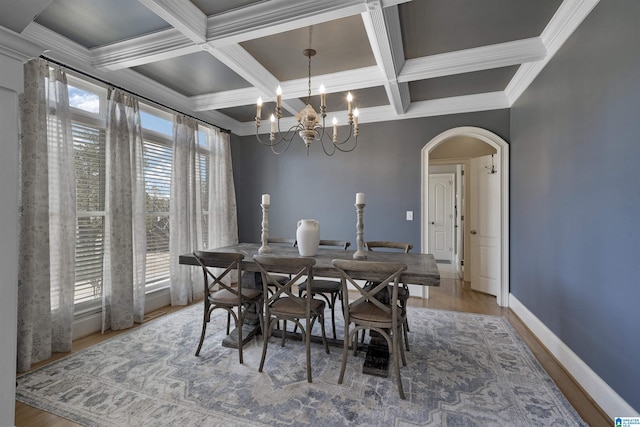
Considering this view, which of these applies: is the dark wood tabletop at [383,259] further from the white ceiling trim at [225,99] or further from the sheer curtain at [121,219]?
the white ceiling trim at [225,99]

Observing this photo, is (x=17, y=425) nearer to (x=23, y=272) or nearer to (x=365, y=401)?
(x=23, y=272)

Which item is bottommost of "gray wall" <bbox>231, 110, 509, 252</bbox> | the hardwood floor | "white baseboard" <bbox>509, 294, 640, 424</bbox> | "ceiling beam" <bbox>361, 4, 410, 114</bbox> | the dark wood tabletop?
the hardwood floor

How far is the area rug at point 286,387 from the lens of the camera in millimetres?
1665

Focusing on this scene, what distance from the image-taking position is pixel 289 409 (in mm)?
1726

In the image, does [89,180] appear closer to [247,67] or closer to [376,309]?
[247,67]

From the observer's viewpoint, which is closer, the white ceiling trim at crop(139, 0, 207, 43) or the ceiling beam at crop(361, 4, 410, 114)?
the white ceiling trim at crop(139, 0, 207, 43)

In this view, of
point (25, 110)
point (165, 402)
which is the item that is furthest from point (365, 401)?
point (25, 110)

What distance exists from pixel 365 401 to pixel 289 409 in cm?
48

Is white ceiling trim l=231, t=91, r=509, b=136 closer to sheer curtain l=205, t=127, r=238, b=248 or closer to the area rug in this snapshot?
sheer curtain l=205, t=127, r=238, b=248

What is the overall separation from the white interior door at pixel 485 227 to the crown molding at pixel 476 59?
1523 mm

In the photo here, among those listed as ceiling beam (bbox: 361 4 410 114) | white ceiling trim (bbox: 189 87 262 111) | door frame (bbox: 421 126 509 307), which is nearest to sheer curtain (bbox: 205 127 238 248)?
white ceiling trim (bbox: 189 87 262 111)

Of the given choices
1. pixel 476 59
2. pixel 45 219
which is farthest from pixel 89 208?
pixel 476 59

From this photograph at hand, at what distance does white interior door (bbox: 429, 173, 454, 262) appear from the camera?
23.7 feet

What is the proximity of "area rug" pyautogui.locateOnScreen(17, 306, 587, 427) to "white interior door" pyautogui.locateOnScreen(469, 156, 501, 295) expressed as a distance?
153cm
